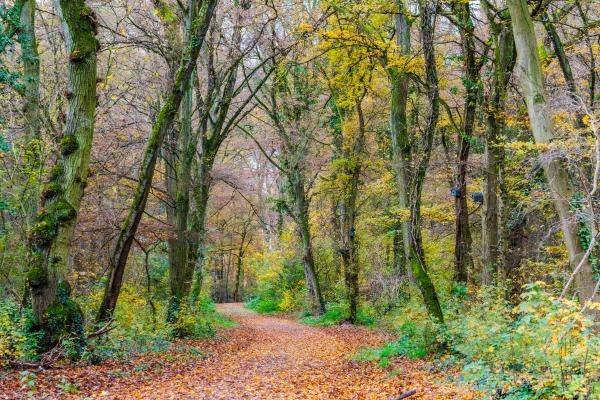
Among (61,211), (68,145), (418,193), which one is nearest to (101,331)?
(61,211)

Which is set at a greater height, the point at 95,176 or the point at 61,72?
the point at 61,72

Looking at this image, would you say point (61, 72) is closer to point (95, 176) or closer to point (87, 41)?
point (95, 176)

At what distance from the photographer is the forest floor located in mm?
5664

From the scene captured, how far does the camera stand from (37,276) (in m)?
6.75

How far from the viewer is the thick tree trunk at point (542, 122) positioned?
7406 mm

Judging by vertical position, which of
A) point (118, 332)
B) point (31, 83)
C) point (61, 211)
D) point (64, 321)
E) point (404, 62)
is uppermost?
point (404, 62)

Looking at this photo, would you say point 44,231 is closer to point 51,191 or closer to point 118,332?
point 51,191

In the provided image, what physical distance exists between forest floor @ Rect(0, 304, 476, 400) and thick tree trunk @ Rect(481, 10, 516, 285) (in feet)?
10.8

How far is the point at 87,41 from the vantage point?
751 cm

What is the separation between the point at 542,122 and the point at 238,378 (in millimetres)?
6968

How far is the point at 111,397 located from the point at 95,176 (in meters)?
7.57

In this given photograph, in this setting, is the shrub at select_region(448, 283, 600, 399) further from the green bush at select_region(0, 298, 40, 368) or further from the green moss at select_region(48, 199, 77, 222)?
the green moss at select_region(48, 199, 77, 222)

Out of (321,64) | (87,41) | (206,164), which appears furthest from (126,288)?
(321,64)

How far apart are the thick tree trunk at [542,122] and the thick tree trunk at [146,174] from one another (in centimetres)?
606
